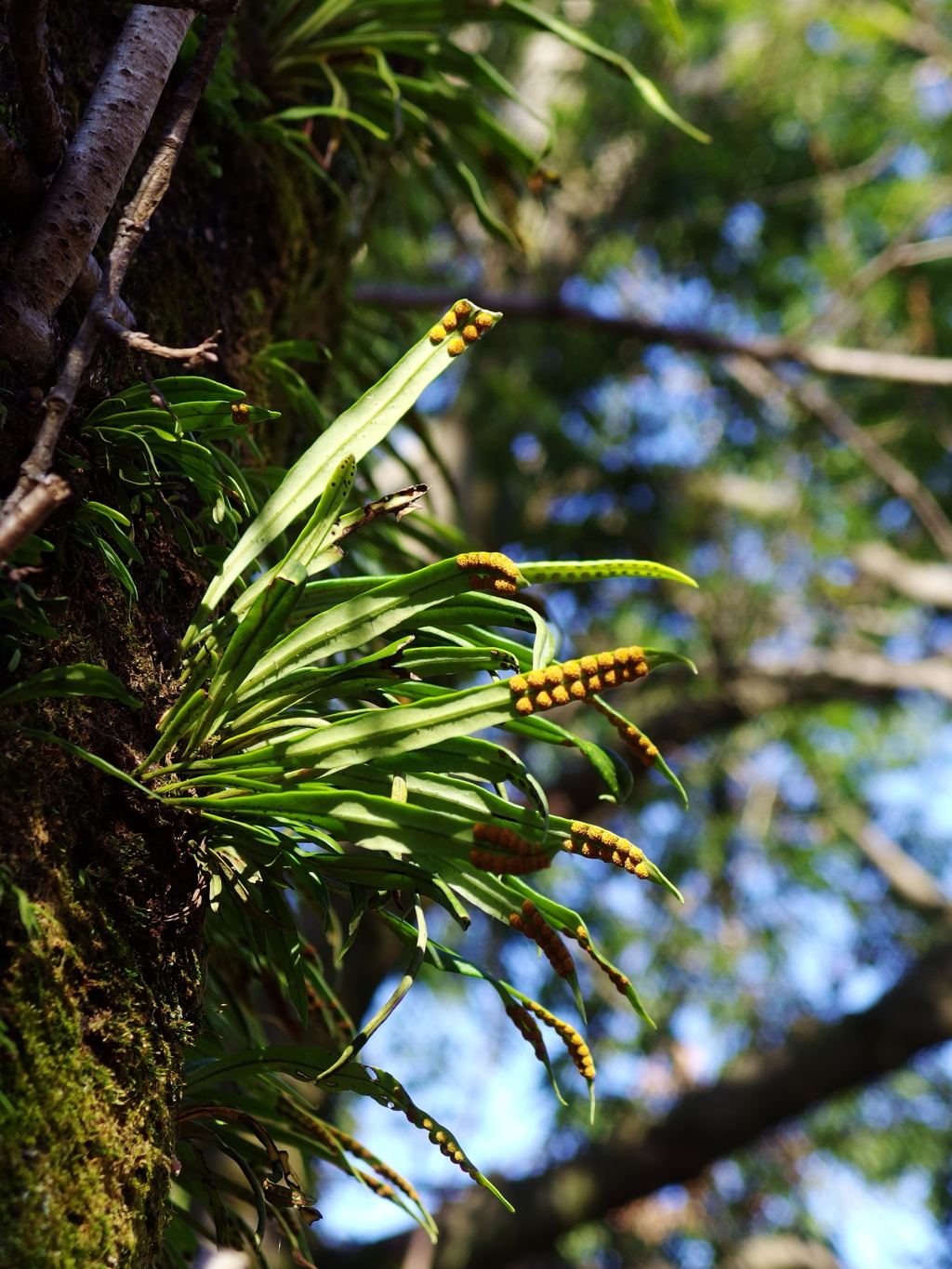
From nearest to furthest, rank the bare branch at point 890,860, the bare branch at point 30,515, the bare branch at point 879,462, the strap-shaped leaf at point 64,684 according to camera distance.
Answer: the bare branch at point 30,515 < the strap-shaped leaf at point 64,684 < the bare branch at point 879,462 < the bare branch at point 890,860

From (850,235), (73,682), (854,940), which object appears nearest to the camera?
(73,682)

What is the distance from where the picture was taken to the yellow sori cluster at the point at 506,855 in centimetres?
74

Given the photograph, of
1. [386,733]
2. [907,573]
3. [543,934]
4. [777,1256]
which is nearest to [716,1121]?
[777,1256]

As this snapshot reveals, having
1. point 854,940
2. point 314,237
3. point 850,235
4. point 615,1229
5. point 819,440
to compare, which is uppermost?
point 850,235

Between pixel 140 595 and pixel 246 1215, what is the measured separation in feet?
9.43

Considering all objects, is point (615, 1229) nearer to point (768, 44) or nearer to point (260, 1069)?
point (260, 1069)

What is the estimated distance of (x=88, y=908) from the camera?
733mm

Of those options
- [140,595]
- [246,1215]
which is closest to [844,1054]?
[246,1215]

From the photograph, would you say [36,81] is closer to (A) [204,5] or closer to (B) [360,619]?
(A) [204,5]

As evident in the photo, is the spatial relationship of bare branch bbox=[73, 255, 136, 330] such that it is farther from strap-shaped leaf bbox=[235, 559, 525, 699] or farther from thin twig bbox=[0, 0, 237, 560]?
strap-shaped leaf bbox=[235, 559, 525, 699]

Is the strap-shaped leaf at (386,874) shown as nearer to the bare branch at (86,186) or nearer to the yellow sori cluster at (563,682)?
the yellow sori cluster at (563,682)

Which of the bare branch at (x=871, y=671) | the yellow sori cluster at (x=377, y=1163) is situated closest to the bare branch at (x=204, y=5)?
the yellow sori cluster at (x=377, y=1163)

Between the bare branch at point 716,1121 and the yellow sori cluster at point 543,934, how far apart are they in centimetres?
269

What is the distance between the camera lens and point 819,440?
5566mm
